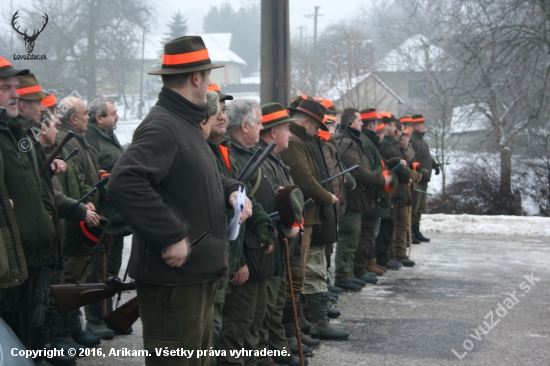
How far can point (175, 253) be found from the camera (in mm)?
3256

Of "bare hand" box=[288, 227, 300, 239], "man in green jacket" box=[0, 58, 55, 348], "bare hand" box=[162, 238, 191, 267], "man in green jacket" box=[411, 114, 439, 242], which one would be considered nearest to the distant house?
"man in green jacket" box=[411, 114, 439, 242]

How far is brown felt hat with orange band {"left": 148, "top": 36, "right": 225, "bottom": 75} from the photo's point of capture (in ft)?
11.7

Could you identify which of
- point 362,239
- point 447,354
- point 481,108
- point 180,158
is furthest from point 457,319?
point 481,108

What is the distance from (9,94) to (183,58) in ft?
4.56

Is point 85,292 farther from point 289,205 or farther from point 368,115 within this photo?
point 368,115

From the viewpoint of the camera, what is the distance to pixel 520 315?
25.0 ft

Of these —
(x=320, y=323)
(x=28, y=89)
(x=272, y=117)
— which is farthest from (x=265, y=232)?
(x=320, y=323)

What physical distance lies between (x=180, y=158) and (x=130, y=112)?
38957 mm

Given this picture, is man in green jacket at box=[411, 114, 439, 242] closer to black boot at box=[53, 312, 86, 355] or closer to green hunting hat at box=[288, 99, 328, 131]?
green hunting hat at box=[288, 99, 328, 131]

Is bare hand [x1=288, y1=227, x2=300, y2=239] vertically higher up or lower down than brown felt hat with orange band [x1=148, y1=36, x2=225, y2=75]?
lower down

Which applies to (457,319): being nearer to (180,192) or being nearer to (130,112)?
(180,192)

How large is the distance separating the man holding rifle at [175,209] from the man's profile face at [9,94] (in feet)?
4.04

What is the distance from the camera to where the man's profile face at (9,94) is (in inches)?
168

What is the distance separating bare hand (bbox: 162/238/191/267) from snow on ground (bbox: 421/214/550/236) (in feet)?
39.4
